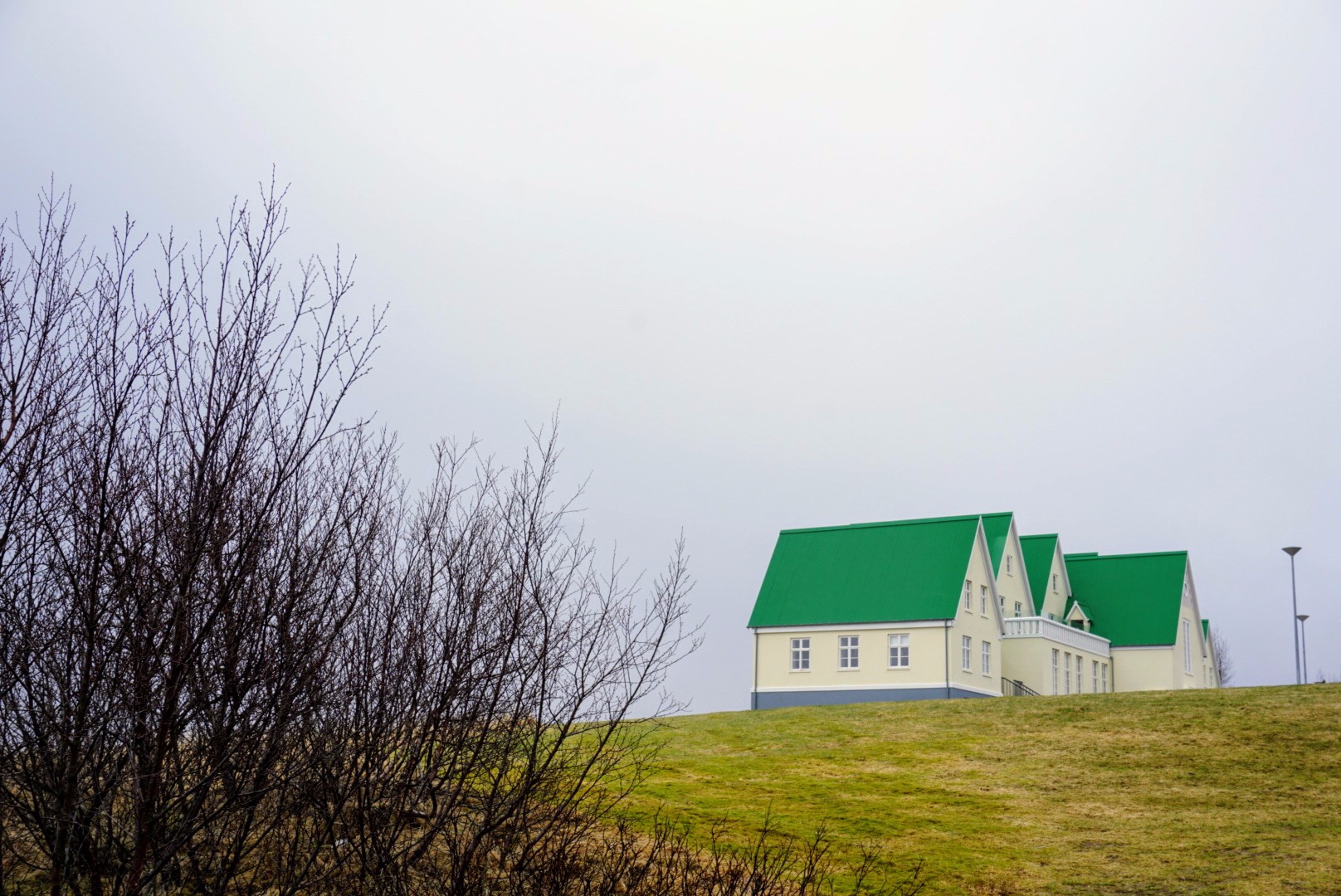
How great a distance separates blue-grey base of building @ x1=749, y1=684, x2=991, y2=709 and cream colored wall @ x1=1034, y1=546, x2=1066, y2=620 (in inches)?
272

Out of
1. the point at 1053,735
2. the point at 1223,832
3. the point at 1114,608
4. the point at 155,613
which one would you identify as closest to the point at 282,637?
the point at 155,613

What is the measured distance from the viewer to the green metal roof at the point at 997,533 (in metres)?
41.6

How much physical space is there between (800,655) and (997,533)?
881cm

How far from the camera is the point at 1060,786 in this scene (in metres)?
20.6

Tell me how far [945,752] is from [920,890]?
998cm

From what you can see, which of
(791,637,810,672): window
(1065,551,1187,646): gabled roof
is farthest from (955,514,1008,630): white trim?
(1065,551,1187,646): gabled roof

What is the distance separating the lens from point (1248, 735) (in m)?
22.9

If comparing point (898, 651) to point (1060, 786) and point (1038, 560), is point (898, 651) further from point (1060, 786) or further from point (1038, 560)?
point (1060, 786)

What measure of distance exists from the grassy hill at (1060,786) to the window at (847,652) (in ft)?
30.4

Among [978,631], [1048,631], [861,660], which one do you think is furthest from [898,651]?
[1048,631]

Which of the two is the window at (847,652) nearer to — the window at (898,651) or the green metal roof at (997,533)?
the window at (898,651)

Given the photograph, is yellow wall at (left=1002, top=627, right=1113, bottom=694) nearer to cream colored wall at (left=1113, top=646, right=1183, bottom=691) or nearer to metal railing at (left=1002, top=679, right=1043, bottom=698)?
metal railing at (left=1002, top=679, right=1043, bottom=698)

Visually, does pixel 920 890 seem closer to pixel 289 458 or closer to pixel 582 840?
pixel 582 840

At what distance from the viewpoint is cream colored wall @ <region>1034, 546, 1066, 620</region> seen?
44.6 meters
